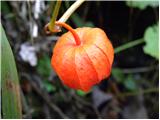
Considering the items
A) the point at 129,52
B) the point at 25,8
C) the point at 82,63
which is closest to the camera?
the point at 82,63

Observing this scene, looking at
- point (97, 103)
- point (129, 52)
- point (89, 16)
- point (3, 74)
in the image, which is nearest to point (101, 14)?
point (89, 16)

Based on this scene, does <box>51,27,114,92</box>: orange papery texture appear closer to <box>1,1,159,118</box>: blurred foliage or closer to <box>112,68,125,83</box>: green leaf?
<box>1,1,159,118</box>: blurred foliage

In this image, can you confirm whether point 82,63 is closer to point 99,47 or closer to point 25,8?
point 99,47

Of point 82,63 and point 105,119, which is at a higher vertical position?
point 82,63

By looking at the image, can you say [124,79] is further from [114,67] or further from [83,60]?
[83,60]

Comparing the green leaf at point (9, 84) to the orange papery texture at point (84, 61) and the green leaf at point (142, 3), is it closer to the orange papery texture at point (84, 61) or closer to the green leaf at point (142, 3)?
the orange papery texture at point (84, 61)
